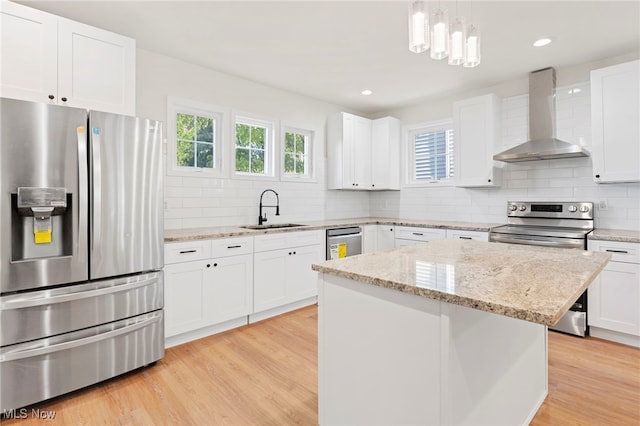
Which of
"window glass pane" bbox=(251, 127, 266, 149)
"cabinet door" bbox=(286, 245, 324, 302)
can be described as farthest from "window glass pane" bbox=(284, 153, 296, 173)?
"cabinet door" bbox=(286, 245, 324, 302)

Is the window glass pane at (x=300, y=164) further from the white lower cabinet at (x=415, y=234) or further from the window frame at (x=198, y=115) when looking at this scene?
the white lower cabinet at (x=415, y=234)

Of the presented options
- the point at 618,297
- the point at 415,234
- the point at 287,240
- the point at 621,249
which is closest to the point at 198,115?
the point at 287,240

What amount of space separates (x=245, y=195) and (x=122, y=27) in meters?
1.86

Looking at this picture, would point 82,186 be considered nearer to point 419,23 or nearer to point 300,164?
point 419,23

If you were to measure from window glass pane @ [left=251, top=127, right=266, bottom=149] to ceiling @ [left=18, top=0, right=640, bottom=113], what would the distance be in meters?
0.57

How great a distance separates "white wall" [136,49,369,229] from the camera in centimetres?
312

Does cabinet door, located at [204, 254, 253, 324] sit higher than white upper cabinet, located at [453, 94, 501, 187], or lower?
lower

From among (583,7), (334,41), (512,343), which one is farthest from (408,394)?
(583,7)

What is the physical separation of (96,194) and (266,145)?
2.22 metres

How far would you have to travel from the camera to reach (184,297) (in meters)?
2.68

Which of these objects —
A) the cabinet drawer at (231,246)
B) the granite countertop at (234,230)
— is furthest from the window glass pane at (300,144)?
the cabinet drawer at (231,246)

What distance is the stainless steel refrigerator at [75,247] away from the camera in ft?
5.98

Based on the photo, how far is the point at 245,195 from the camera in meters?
3.75

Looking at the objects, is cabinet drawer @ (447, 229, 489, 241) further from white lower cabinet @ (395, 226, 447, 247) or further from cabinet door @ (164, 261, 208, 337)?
cabinet door @ (164, 261, 208, 337)
